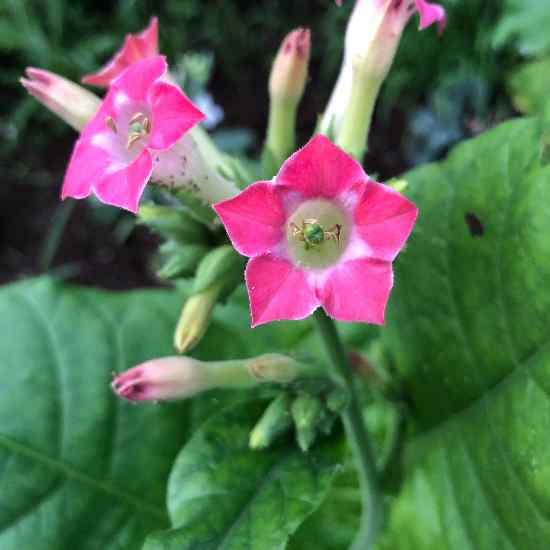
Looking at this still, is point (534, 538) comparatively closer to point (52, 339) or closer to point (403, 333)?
point (403, 333)

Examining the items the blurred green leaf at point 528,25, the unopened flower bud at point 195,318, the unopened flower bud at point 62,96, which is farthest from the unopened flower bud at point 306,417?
the blurred green leaf at point 528,25

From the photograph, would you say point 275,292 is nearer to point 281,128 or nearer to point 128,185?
point 128,185

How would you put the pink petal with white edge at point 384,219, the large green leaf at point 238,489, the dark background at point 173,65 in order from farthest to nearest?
the dark background at point 173,65 → the large green leaf at point 238,489 → the pink petal with white edge at point 384,219

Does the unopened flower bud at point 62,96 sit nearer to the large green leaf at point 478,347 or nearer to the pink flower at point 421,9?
the pink flower at point 421,9

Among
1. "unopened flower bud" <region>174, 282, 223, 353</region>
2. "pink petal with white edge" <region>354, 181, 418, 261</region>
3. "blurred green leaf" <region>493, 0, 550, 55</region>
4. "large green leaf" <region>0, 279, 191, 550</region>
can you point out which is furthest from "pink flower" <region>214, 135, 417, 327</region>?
"blurred green leaf" <region>493, 0, 550, 55</region>

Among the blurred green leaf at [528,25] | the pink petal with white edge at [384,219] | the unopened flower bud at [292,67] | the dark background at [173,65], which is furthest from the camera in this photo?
the dark background at [173,65]

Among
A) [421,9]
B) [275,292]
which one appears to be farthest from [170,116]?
[421,9]
